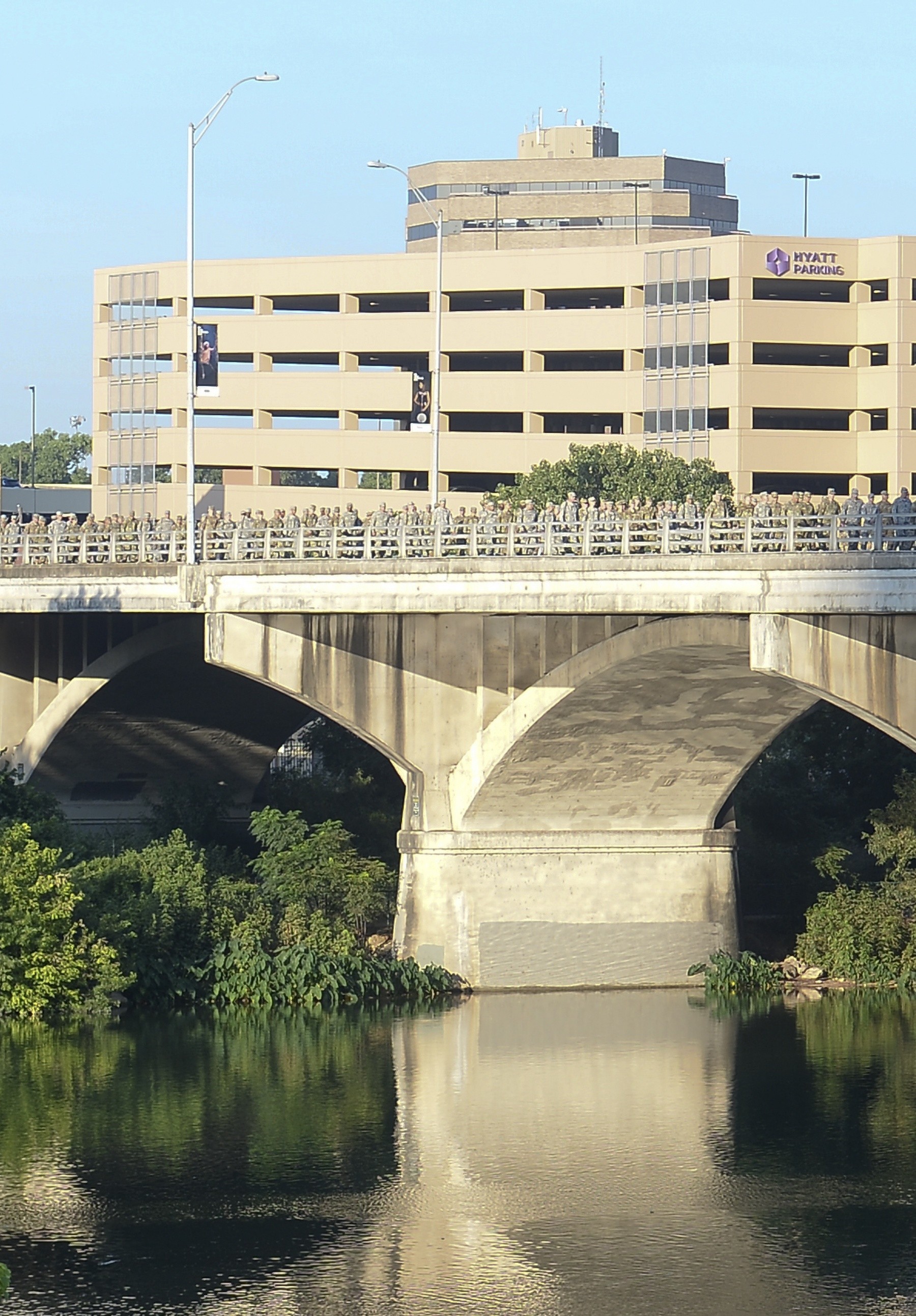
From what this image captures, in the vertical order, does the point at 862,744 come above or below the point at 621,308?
below

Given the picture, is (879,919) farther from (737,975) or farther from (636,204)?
(636,204)

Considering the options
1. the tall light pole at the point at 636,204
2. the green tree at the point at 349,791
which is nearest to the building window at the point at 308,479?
the tall light pole at the point at 636,204

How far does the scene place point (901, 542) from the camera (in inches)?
1565

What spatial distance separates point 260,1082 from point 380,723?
34.7ft

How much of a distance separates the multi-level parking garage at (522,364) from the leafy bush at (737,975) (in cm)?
5433

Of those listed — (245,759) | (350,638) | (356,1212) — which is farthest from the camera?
(245,759)

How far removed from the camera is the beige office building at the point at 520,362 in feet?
339

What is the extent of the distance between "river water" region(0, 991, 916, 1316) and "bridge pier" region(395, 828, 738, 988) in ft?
3.77

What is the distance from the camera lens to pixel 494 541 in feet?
161

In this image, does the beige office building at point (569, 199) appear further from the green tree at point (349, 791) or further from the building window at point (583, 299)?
the green tree at point (349, 791)

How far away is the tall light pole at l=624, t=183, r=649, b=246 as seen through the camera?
128750 millimetres

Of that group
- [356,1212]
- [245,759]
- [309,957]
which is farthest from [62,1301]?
[245,759]

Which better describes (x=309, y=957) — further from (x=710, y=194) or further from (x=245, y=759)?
(x=710, y=194)

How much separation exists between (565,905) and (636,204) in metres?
88.6
